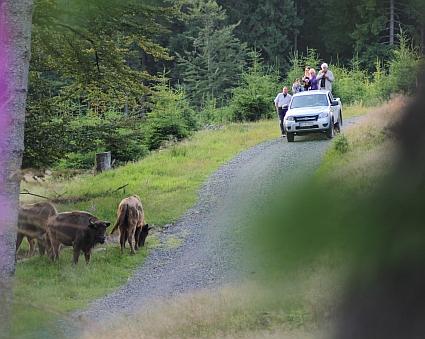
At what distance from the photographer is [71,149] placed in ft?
38.3

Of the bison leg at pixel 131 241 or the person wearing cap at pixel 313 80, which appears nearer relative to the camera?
the bison leg at pixel 131 241

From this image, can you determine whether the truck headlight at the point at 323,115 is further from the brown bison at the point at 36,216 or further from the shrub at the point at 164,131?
the brown bison at the point at 36,216

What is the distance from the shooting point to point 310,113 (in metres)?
16.6

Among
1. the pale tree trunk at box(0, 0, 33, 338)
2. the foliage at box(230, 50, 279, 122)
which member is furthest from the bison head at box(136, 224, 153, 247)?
the foliage at box(230, 50, 279, 122)

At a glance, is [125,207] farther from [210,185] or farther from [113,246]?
[210,185]

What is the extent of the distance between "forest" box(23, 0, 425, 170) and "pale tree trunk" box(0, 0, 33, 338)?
1844 mm

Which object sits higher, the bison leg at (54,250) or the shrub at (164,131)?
the shrub at (164,131)

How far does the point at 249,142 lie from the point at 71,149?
909cm

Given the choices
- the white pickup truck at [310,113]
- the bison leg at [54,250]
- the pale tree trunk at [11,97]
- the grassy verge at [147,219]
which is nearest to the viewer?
the grassy verge at [147,219]

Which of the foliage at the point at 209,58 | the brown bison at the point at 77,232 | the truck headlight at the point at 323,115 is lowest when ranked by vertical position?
the brown bison at the point at 77,232

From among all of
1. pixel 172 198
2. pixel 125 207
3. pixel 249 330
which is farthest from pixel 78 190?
pixel 249 330

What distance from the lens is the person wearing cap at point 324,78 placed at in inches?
683

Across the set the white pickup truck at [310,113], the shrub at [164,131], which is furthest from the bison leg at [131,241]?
the shrub at [164,131]

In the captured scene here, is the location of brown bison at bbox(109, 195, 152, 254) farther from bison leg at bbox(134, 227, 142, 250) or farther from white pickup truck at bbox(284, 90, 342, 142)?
white pickup truck at bbox(284, 90, 342, 142)
